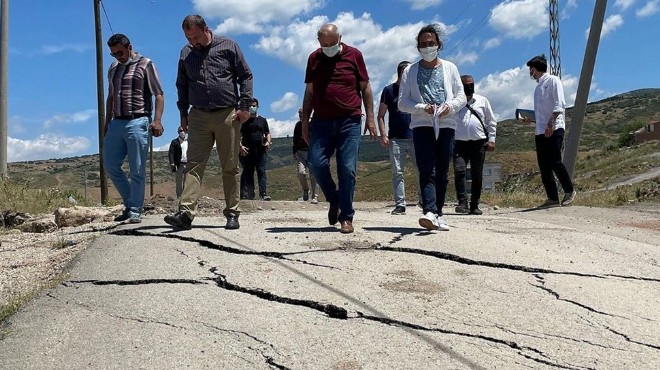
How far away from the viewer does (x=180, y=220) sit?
6.02 m

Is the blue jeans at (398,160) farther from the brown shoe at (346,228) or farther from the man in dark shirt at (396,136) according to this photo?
the brown shoe at (346,228)

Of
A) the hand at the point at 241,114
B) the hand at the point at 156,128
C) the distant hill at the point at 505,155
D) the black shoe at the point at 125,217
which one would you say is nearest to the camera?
the hand at the point at 241,114

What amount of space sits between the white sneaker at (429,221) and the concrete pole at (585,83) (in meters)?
7.31

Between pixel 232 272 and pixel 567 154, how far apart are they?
9711 mm

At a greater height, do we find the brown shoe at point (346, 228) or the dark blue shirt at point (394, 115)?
the dark blue shirt at point (394, 115)

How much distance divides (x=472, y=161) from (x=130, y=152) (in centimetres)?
466

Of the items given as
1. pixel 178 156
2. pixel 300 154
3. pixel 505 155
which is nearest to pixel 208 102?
pixel 300 154

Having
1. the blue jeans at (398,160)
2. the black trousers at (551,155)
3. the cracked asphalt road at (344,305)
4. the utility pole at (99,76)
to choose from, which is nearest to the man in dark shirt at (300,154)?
the blue jeans at (398,160)

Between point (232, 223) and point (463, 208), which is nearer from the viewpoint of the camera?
point (232, 223)

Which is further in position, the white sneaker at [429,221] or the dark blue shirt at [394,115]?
the dark blue shirt at [394,115]

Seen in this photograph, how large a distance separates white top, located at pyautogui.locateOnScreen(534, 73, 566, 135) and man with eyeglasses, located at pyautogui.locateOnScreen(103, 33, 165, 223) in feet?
17.2

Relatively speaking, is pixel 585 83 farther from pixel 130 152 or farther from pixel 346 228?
pixel 130 152

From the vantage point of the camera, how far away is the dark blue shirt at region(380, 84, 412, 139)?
8680mm

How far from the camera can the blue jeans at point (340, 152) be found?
233 inches
